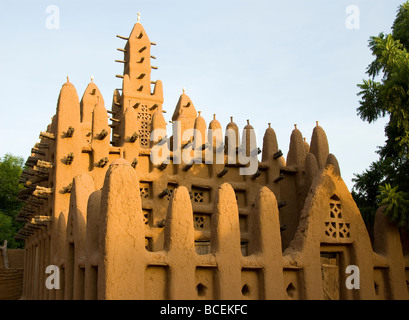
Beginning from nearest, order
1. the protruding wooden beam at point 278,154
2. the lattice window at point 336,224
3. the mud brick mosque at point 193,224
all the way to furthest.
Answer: the mud brick mosque at point 193,224
the lattice window at point 336,224
the protruding wooden beam at point 278,154

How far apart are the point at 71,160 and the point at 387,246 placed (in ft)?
34.6

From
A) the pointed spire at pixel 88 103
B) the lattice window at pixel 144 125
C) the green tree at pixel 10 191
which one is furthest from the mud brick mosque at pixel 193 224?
the green tree at pixel 10 191

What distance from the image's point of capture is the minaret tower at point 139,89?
23500mm

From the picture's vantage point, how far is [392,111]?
14.4 metres

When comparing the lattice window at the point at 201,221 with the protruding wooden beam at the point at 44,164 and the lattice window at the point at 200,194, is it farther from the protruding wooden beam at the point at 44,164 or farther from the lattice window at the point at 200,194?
the protruding wooden beam at the point at 44,164

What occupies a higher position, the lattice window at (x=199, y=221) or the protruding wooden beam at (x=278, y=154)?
the protruding wooden beam at (x=278, y=154)

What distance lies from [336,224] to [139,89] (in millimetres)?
13560

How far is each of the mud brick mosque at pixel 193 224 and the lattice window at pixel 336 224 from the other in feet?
0.15

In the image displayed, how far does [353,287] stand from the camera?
1323 cm

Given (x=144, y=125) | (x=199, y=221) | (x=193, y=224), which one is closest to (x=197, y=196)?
(x=199, y=221)

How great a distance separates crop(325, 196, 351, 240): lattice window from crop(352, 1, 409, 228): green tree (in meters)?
1.11

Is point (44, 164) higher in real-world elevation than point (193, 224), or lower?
higher

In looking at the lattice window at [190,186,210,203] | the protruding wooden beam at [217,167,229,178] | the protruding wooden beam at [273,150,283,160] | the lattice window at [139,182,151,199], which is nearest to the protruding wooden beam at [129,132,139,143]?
the lattice window at [139,182,151,199]

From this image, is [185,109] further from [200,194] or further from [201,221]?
[201,221]
